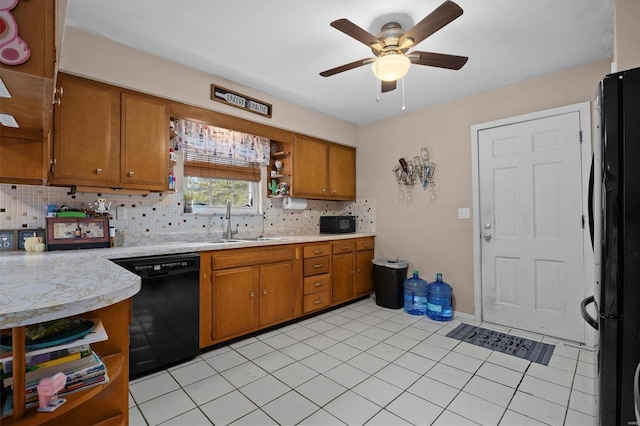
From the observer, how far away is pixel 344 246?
3.66 m

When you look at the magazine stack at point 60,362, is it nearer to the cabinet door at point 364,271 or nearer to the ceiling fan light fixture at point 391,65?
the ceiling fan light fixture at point 391,65

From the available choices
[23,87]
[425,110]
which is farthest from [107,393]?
[425,110]

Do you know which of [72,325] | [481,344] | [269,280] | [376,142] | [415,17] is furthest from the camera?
[376,142]

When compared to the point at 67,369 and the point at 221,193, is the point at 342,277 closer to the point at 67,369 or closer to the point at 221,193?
the point at 221,193

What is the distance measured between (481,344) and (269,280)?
1.95m

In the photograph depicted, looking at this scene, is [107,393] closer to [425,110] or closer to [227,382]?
[227,382]

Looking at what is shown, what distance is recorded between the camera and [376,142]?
4.11 metres

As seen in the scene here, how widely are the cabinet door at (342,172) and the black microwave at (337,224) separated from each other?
31cm

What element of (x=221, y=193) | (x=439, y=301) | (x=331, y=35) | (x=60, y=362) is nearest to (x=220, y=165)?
(x=221, y=193)

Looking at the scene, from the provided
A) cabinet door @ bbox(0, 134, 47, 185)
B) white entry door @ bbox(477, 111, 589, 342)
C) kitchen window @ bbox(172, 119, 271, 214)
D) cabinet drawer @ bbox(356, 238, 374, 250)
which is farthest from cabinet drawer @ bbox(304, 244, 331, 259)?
cabinet door @ bbox(0, 134, 47, 185)

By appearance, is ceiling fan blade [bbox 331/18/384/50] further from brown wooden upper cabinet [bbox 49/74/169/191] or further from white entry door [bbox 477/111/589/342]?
white entry door [bbox 477/111/589/342]

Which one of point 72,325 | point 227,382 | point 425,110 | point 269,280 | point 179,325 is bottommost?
point 227,382

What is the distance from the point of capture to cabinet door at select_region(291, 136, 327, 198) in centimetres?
361

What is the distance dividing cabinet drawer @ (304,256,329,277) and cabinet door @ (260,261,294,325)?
0.23m
